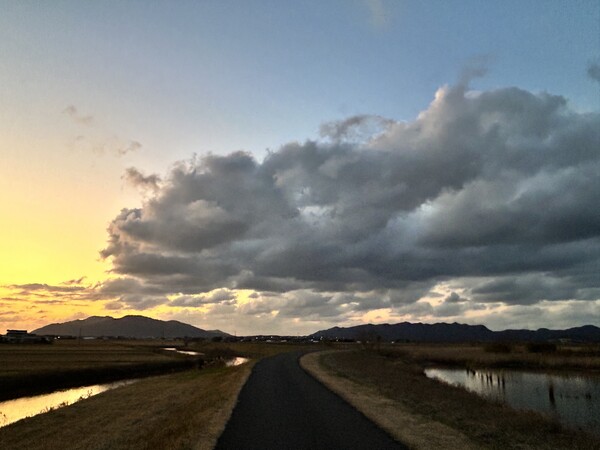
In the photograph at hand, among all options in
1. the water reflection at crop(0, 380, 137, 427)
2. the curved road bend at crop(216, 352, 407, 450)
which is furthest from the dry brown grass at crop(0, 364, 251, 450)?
the water reflection at crop(0, 380, 137, 427)

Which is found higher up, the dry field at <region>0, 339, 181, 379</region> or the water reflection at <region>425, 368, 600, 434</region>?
the dry field at <region>0, 339, 181, 379</region>

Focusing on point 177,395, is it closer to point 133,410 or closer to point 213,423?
point 133,410

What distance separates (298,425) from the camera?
57.0ft

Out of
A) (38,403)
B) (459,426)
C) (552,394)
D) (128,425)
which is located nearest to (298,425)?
(459,426)

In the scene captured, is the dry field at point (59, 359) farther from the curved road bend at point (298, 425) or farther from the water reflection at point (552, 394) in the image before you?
the water reflection at point (552, 394)

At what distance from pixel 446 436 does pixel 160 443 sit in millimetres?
9113

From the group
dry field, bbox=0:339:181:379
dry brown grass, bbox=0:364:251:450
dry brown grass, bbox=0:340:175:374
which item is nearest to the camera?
dry brown grass, bbox=0:364:251:450

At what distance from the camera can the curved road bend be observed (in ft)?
47.5

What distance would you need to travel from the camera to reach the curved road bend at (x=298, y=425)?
14.5 metres

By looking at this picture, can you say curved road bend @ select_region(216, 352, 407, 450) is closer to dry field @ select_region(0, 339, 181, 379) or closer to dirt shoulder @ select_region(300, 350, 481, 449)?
dirt shoulder @ select_region(300, 350, 481, 449)

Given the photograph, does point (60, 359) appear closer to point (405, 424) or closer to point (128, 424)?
point (128, 424)

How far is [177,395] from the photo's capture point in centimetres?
3544

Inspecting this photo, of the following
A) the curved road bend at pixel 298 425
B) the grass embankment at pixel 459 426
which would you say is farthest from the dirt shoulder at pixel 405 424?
the curved road bend at pixel 298 425

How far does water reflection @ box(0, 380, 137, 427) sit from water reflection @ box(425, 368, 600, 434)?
29.4m
